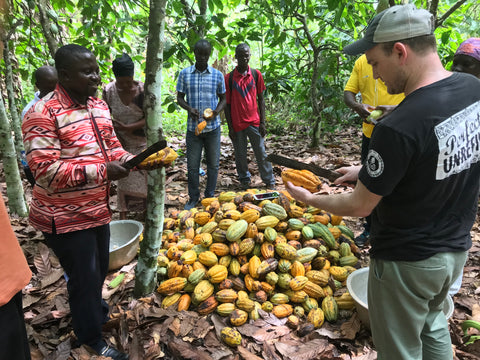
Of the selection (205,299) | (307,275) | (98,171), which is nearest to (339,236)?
(307,275)

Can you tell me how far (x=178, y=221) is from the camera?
11.1ft

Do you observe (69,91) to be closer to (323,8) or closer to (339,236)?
(339,236)

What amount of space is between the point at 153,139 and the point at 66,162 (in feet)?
2.03

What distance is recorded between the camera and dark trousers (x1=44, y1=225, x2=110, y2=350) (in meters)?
1.75

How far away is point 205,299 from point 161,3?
83.4 inches

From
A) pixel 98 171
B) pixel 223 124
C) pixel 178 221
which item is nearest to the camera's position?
pixel 98 171

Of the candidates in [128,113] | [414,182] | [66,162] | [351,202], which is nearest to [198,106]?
[128,113]

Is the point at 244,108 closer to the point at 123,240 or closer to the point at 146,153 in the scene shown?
the point at 123,240

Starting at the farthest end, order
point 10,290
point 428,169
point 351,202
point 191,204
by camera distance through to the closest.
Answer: point 191,204 → point 351,202 → point 428,169 → point 10,290

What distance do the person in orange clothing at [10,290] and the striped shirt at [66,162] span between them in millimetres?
648

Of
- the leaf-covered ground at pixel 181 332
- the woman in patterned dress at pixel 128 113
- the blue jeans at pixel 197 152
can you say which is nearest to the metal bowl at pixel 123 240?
the leaf-covered ground at pixel 181 332

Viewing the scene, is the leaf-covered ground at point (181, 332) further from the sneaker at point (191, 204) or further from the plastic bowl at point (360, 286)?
the sneaker at point (191, 204)

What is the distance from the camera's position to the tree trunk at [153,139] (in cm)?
203

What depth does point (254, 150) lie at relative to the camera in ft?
15.1
